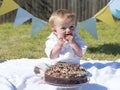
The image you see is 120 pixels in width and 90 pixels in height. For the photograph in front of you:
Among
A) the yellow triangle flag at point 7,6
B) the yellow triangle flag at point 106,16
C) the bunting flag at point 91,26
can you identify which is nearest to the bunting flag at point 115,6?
the yellow triangle flag at point 106,16

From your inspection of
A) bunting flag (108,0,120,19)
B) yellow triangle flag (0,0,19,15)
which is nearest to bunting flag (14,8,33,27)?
yellow triangle flag (0,0,19,15)

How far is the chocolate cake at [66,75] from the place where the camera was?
2.82 metres

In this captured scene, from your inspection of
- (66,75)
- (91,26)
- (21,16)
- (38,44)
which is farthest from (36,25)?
(38,44)

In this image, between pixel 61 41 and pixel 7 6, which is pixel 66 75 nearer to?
pixel 61 41

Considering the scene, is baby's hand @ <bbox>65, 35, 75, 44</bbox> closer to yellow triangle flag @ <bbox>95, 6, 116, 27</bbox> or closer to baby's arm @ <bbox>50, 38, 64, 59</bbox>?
baby's arm @ <bbox>50, 38, 64, 59</bbox>

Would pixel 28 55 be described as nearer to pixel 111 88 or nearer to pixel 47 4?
pixel 111 88

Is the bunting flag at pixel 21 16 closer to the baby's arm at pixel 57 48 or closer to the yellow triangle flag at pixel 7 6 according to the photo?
the yellow triangle flag at pixel 7 6

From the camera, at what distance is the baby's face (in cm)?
326

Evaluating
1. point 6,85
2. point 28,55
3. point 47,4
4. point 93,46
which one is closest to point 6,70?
point 6,85

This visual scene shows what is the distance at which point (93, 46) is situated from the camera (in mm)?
5402

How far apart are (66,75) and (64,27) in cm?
55

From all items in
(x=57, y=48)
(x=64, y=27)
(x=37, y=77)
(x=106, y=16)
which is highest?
(x=106, y=16)

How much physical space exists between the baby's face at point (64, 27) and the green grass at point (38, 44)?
1.45 m

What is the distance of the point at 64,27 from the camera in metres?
3.28
